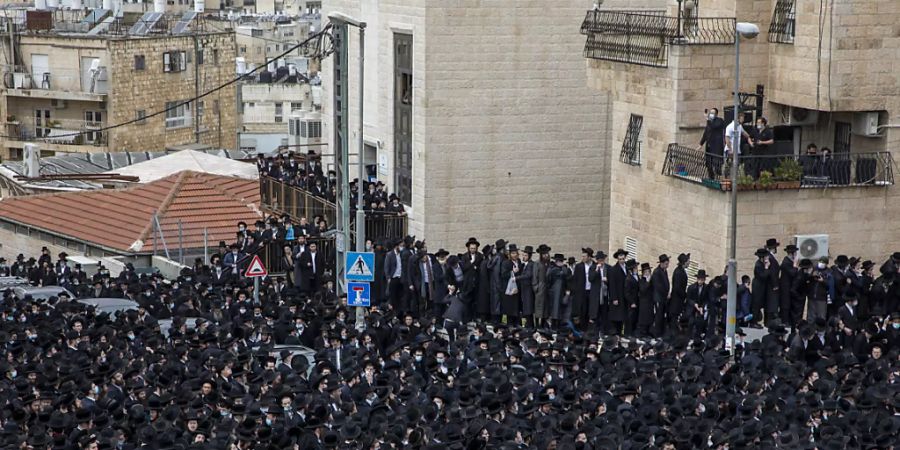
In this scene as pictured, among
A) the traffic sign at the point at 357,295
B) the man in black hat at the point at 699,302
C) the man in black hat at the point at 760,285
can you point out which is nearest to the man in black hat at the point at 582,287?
the man in black hat at the point at 699,302

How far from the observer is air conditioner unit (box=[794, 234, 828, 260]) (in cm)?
3159

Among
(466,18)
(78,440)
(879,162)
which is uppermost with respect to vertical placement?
(466,18)

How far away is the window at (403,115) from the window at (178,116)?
27.3 metres

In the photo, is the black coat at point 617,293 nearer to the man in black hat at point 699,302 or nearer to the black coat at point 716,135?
the man in black hat at point 699,302

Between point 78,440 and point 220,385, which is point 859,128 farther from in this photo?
point 78,440

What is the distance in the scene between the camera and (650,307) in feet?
98.0

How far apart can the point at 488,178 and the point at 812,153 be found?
8.13 meters

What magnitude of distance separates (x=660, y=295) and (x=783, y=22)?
244 inches

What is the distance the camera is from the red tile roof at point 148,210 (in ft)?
135

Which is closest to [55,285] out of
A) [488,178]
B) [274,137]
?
[488,178]

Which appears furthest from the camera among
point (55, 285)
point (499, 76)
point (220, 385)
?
point (499, 76)

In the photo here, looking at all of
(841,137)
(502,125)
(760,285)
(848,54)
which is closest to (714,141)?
(848,54)

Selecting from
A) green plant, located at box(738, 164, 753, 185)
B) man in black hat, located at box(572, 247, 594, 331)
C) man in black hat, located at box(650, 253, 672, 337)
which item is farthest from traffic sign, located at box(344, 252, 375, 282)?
green plant, located at box(738, 164, 753, 185)

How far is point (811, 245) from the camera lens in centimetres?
3167
